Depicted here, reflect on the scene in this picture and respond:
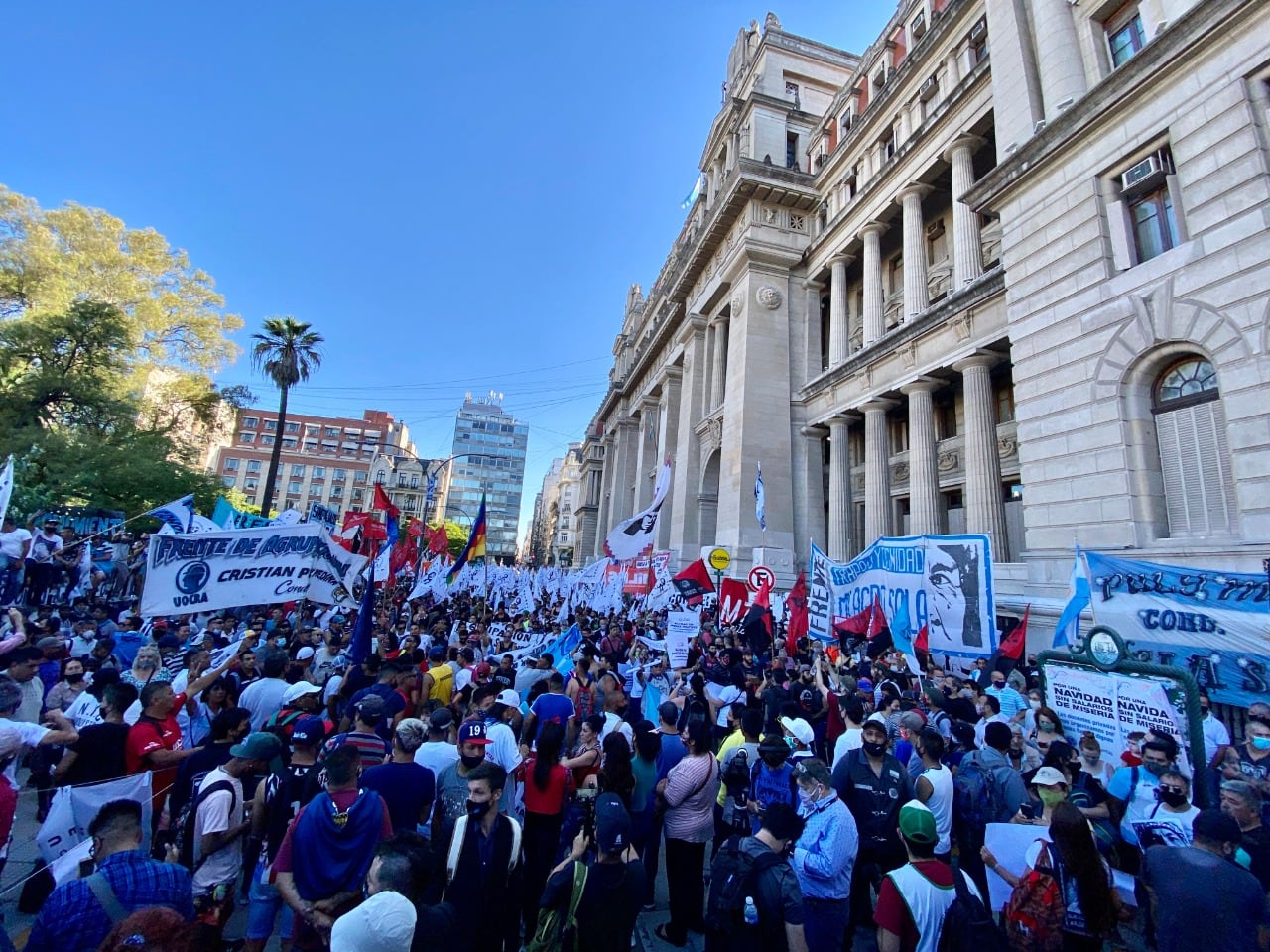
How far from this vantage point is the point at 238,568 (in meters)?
8.48

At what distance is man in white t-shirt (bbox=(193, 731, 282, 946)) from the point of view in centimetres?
356

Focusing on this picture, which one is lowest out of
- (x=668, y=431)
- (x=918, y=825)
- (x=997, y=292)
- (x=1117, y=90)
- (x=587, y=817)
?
(x=587, y=817)

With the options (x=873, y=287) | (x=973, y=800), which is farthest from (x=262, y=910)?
(x=873, y=287)

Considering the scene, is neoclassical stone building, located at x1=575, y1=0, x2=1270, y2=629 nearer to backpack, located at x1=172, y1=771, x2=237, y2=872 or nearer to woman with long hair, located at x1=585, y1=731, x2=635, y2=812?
woman with long hair, located at x1=585, y1=731, x2=635, y2=812

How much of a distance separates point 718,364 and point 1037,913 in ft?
97.1

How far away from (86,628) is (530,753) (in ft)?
30.5

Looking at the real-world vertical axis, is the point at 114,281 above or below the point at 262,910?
above

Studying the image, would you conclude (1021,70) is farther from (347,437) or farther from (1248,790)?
(347,437)

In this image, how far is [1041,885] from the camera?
346 cm

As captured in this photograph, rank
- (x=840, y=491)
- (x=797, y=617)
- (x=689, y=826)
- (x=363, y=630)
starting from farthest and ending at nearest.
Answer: (x=840, y=491), (x=797, y=617), (x=363, y=630), (x=689, y=826)

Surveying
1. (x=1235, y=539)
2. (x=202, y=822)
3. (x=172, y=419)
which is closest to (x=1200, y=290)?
(x=1235, y=539)

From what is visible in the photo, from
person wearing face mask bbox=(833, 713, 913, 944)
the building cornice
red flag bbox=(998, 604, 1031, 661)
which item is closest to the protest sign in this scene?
person wearing face mask bbox=(833, 713, 913, 944)

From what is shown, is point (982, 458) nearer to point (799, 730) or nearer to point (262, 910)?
point (799, 730)

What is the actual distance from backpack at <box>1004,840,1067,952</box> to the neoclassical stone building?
899 centimetres
